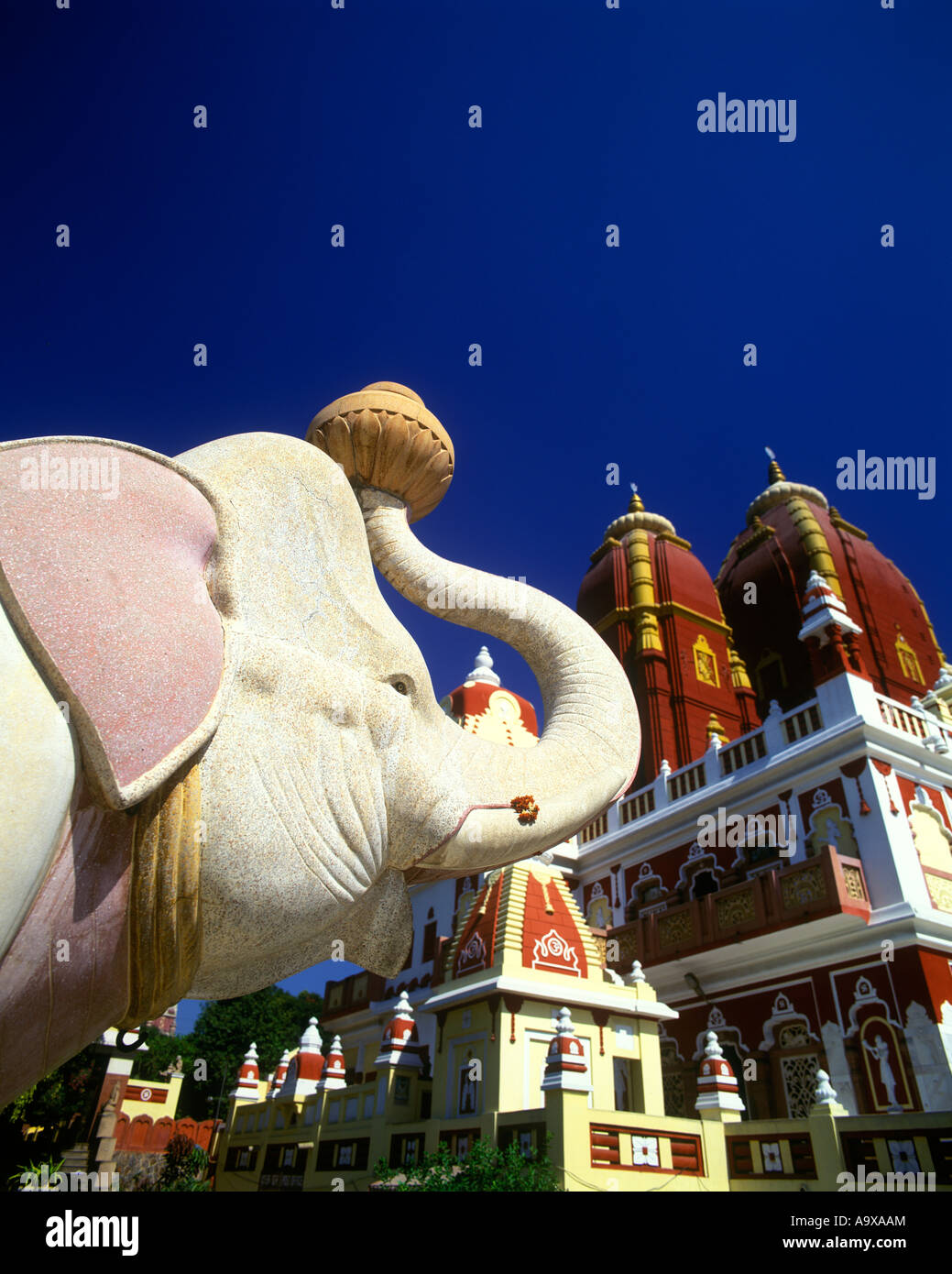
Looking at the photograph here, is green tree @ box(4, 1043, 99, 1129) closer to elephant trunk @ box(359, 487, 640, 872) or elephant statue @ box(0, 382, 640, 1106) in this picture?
elephant trunk @ box(359, 487, 640, 872)

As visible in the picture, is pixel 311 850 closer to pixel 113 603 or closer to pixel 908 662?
pixel 113 603

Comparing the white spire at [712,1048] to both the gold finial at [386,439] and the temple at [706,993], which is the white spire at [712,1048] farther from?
the gold finial at [386,439]

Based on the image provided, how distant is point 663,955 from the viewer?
39.0 feet

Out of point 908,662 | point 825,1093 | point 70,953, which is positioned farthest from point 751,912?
point 70,953

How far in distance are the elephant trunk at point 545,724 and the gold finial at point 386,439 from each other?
0.08 metres

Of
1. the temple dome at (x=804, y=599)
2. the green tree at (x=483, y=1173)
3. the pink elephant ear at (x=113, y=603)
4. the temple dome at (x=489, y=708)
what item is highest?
the temple dome at (x=804, y=599)

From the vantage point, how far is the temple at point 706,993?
7.79m

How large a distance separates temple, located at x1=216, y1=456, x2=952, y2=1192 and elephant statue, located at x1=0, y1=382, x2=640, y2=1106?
170 inches

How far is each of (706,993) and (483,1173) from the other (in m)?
6.74

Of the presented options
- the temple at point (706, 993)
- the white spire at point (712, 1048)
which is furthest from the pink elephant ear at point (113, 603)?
the white spire at point (712, 1048)

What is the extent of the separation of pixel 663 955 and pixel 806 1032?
2.23m
